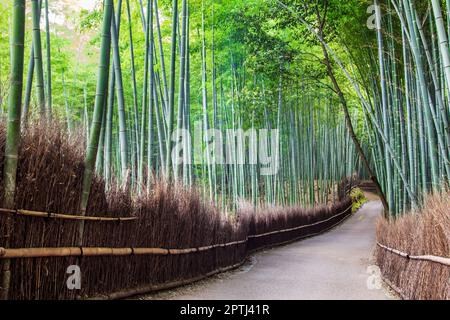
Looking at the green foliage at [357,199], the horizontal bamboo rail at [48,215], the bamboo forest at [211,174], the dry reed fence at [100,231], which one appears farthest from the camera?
the green foliage at [357,199]

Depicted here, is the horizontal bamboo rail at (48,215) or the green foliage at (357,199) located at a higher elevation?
the horizontal bamboo rail at (48,215)

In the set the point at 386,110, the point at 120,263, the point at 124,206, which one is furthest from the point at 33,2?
the point at 386,110

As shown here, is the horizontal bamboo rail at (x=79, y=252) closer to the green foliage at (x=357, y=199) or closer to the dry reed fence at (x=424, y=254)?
the dry reed fence at (x=424, y=254)

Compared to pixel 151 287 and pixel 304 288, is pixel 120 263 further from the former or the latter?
pixel 304 288

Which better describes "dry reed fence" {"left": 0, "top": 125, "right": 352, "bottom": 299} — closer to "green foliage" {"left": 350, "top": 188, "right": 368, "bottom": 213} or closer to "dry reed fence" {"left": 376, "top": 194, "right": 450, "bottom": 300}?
"dry reed fence" {"left": 376, "top": 194, "right": 450, "bottom": 300}

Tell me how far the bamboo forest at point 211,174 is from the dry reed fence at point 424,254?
0.02 meters

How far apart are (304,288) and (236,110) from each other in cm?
598

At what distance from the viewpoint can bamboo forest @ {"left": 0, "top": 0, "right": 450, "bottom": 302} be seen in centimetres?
313

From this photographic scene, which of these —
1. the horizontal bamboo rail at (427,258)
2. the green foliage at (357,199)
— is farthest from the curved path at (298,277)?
the green foliage at (357,199)

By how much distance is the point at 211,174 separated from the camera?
9484mm

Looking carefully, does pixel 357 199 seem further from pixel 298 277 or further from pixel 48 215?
pixel 48 215

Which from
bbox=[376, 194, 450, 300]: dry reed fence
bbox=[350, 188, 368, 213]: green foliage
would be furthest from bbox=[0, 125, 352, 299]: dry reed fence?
bbox=[350, 188, 368, 213]: green foliage

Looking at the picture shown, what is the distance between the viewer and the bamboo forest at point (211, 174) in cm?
313

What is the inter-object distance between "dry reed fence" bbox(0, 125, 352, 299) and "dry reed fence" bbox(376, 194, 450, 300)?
2070mm
